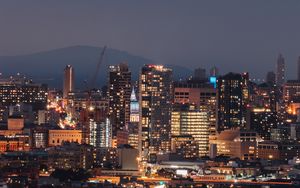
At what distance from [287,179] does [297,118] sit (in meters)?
26.0

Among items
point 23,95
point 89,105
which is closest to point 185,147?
point 89,105

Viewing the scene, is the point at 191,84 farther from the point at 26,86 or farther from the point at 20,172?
the point at 20,172

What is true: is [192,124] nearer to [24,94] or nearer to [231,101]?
[231,101]

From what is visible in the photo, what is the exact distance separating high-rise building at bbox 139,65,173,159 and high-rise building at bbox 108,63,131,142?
3154 millimetres

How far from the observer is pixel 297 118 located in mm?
80938

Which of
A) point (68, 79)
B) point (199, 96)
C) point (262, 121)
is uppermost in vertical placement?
point (68, 79)

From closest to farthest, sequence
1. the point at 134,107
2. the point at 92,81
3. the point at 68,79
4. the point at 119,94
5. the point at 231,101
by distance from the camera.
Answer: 1. the point at 134,107
2. the point at 231,101
3. the point at 119,94
4. the point at 92,81
5. the point at 68,79

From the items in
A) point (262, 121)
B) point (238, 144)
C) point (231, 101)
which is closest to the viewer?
point (238, 144)

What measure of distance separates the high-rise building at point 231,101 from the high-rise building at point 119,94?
431cm

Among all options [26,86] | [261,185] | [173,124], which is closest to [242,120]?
[173,124]

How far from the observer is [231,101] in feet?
248

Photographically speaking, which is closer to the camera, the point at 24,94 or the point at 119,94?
the point at 119,94

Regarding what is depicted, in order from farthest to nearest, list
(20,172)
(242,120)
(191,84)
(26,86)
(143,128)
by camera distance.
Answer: (26,86) < (191,84) < (242,120) < (143,128) < (20,172)

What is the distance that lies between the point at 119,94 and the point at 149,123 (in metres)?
11.1
